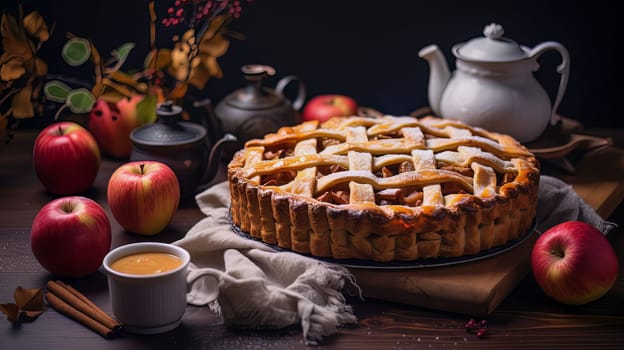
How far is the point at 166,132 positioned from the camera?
1809mm

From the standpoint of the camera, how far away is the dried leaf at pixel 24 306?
1.33 metres

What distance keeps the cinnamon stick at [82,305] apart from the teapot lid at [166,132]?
46 centimetres

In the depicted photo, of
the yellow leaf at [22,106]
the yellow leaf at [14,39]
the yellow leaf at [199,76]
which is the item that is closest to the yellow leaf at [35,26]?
the yellow leaf at [14,39]

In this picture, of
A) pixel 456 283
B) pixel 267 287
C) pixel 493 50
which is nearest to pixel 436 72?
pixel 493 50

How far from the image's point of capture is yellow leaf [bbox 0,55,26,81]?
1.94m

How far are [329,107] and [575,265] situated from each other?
1024 millimetres

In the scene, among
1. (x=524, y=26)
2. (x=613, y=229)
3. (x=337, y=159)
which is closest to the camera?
(x=337, y=159)

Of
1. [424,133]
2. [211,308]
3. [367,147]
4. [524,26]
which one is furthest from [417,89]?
[211,308]

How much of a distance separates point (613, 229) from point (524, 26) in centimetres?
74

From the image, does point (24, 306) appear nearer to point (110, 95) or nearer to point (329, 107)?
point (110, 95)

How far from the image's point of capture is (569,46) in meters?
2.25

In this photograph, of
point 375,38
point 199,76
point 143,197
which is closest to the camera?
point 143,197

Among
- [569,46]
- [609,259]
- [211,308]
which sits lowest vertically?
[211,308]

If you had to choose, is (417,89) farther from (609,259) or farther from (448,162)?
(609,259)
